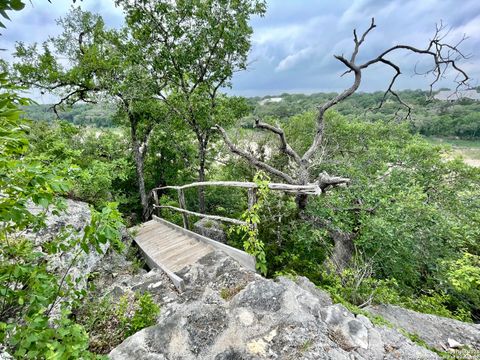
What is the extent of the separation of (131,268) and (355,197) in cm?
538

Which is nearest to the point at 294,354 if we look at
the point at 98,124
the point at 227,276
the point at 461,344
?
the point at 227,276

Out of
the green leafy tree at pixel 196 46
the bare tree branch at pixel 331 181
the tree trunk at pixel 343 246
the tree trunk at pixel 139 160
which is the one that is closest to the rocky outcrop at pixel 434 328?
the tree trunk at pixel 343 246

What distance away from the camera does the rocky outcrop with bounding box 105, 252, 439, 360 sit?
87.7 inches

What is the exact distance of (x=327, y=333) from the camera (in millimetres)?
2377

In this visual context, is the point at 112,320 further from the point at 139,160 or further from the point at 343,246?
the point at 139,160

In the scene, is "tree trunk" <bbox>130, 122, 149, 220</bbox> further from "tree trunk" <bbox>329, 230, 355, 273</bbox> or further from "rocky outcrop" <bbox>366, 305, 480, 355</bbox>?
"rocky outcrop" <bbox>366, 305, 480, 355</bbox>

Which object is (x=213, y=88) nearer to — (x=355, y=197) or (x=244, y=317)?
(x=355, y=197)

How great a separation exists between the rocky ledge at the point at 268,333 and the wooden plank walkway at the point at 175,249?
1.08m

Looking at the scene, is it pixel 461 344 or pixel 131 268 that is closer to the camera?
pixel 461 344

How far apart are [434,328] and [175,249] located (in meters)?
4.44

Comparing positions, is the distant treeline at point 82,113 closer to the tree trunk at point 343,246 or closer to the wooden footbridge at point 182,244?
the wooden footbridge at point 182,244

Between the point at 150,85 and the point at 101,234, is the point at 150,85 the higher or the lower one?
the higher one

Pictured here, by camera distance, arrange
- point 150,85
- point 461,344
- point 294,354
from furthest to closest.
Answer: point 150,85, point 461,344, point 294,354

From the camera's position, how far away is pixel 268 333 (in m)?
2.37
